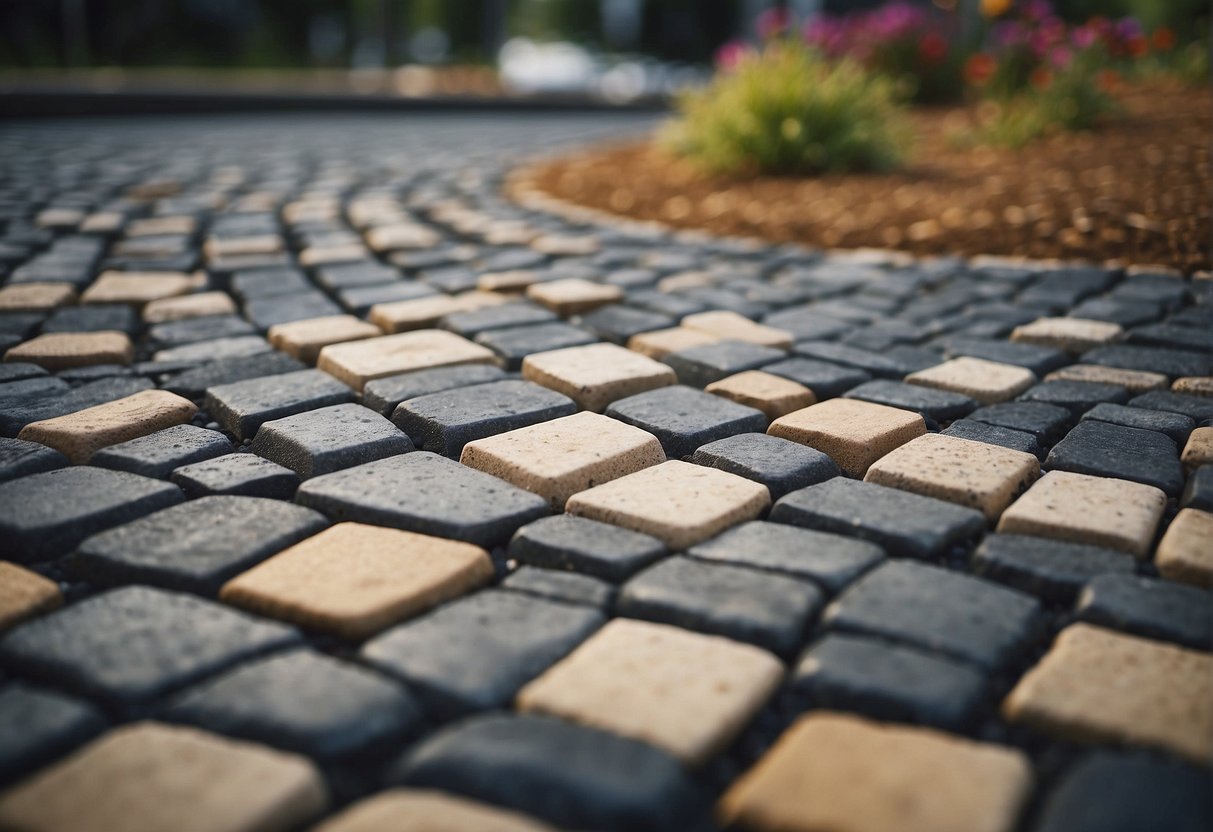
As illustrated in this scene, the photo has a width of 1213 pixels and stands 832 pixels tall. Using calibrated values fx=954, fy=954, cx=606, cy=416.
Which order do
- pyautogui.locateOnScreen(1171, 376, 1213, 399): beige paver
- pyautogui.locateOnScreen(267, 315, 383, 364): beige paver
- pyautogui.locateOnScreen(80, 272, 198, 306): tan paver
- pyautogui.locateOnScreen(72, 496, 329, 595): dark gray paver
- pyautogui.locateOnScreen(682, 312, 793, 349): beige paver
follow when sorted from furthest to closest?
pyautogui.locateOnScreen(80, 272, 198, 306): tan paver
pyautogui.locateOnScreen(682, 312, 793, 349): beige paver
pyautogui.locateOnScreen(267, 315, 383, 364): beige paver
pyautogui.locateOnScreen(1171, 376, 1213, 399): beige paver
pyautogui.locateOnScreen(72, 496, 329, 595): dark gray paver

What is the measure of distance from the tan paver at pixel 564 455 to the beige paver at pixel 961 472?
Answer: 0.45 metres

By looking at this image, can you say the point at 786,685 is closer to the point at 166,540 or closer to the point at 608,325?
the point at 166,540

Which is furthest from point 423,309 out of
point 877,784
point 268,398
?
point 877,784

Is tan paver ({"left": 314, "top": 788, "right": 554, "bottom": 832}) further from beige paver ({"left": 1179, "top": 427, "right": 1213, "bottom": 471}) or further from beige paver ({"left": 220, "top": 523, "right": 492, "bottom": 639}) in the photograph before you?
beige paver ({"left": 1179, "top": 427, "right": 1213, "bottom": 471})

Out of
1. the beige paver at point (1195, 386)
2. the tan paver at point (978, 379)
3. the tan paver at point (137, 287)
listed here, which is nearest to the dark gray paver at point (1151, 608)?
the tan paver at point (978, 379)

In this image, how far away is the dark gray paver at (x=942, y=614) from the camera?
1.27 meters

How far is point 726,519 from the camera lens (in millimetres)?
1614

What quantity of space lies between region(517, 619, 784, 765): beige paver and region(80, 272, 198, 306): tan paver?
7.70 feet

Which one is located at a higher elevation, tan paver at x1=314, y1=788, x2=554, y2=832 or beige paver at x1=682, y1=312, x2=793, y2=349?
beige paver at x1=682, y1=312, x2=793, y2=349

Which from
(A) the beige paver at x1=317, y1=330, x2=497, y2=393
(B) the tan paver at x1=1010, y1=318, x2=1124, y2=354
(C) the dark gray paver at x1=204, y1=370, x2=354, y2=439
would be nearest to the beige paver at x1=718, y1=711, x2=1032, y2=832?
(C) the dark gray paver at x1=204, y1=370, x2=354, y2=439

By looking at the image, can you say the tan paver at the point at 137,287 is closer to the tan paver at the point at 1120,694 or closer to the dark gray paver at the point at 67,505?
the dark gray paver at the point at 67,505

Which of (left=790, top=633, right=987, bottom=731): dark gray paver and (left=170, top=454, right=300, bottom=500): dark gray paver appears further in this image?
(left=170, top=454, right=300, bottom=500): dark gray paver

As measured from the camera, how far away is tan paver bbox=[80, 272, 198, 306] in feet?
9.80

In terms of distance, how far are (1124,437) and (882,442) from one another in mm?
526
